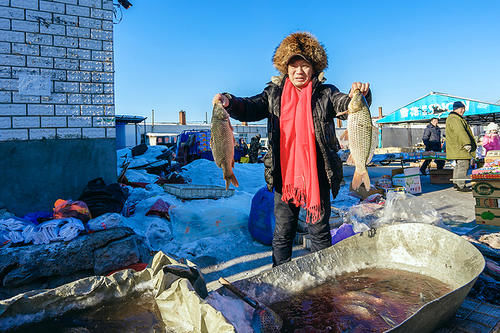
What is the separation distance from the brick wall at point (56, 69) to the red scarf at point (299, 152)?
3841mm

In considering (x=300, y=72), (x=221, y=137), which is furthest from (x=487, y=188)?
(x=221, y=137)

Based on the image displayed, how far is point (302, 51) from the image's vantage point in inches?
99.8

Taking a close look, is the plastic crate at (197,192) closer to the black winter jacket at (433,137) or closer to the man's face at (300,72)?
the man's face at (300,72)

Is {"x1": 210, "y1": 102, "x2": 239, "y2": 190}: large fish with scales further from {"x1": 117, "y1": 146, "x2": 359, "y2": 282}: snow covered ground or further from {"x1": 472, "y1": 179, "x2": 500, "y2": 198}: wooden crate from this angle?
{"x1": 472, "y1": 179, "x2": 500, "y2": 198}: wooden crate

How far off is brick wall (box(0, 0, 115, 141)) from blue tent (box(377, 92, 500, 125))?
1590 centimetres

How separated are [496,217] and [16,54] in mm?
7750

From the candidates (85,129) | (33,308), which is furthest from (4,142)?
(33,308)

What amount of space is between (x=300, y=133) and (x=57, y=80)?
4.34m

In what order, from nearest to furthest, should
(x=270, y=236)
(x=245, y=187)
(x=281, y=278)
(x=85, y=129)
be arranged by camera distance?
1. (x=281, y=278)
2. (x=270, y=236)
3. (x=85, y=129)
4. (x=245, y=187)

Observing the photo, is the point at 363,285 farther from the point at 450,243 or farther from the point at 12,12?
the point at 12,12

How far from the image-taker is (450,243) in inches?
101

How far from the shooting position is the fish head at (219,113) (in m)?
2.29

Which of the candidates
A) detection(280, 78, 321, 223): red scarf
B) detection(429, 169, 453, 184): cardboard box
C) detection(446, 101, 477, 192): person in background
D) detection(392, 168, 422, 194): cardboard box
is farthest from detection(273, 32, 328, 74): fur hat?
detection(429, 169, 453, 184): cardboard box

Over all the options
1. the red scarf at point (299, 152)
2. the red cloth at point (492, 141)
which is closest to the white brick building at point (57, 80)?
the red scarf at point (299, 152)
